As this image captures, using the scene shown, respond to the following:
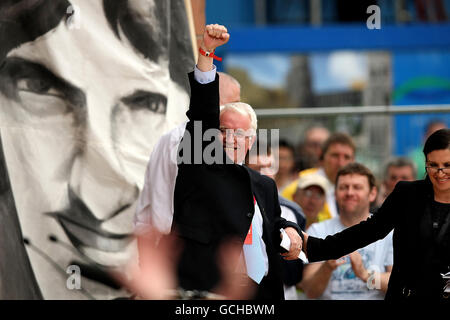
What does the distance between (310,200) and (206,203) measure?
240 centimetres

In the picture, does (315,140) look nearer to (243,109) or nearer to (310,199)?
(310,199)

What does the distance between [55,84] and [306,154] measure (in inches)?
134

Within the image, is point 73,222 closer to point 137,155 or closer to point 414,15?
point 137,155

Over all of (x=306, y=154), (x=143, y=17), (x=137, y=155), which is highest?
(x=143, y=17)

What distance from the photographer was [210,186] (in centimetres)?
355

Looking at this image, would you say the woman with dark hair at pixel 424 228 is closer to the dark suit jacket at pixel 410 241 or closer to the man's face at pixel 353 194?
the dark suit jacket at pixel 410 241

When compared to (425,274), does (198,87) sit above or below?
above

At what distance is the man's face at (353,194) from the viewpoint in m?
5.00

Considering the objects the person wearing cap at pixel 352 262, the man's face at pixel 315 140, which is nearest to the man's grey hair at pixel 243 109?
the person wearing cap at pixel 352 262

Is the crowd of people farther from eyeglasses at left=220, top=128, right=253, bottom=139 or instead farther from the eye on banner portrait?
the eye on banner portrait

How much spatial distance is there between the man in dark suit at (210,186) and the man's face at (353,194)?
4.74ft

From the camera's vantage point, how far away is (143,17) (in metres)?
4.64

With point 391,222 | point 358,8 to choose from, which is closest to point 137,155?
point 391,222
